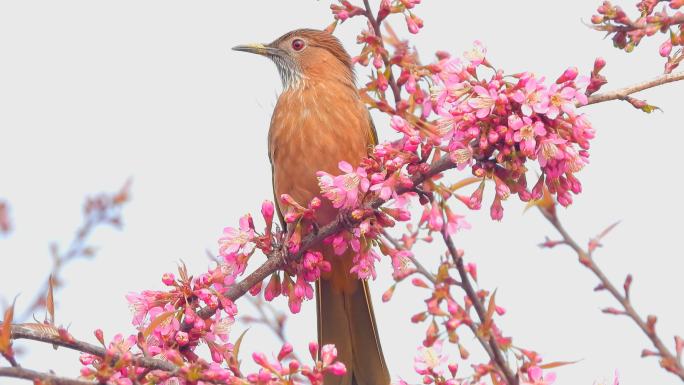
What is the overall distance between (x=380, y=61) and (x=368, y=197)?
2.01 ft

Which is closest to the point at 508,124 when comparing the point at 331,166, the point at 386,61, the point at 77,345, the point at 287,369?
the point at 386,61

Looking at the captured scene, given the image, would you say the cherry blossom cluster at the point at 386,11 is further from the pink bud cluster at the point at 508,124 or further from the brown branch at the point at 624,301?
the brown branch at the point at 624,301

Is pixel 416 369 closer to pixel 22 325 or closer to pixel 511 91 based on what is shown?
pixel 511 91

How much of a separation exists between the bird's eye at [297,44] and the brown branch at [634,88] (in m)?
3.30

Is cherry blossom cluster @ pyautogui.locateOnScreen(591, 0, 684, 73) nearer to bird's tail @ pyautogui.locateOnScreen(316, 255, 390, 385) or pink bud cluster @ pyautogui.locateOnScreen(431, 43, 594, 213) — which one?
pink bud cluster @ pyautogui.locateOnScreen(431, 43, 594, 213)

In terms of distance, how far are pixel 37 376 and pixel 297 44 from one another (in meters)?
4.44

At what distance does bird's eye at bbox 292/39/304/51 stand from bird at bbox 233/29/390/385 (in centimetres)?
51

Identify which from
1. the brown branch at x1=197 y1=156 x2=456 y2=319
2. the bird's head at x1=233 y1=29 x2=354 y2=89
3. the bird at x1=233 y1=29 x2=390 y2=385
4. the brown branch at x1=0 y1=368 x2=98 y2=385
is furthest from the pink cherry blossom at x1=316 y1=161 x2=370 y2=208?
the bird's head at x1=233 y1=29 x2=354 y2=89

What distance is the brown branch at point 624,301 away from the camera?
7.32 ft

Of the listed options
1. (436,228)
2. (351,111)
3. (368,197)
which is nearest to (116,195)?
(351,111)

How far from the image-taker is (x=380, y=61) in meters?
3.38

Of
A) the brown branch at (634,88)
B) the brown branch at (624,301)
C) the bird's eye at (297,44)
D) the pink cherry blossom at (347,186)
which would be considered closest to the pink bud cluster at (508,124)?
the brown branch at (634,88)

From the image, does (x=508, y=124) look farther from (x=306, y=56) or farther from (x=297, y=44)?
(x=297, y=44)

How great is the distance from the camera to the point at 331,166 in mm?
5281
